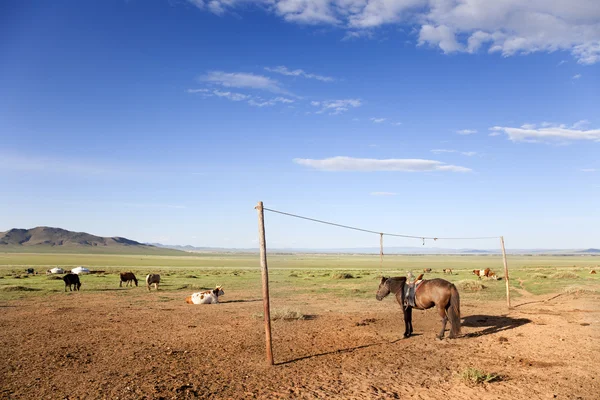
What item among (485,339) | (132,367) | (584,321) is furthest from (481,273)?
(132,367)

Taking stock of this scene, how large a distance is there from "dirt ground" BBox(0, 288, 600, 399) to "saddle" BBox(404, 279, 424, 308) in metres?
1.16

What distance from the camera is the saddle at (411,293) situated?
14.2 meters

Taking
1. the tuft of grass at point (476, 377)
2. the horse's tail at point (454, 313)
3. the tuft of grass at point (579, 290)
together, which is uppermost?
the horse's tail at point (454, 313)

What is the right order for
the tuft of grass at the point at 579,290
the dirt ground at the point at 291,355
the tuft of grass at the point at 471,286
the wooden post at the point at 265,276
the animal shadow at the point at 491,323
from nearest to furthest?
1. the dirt ground at the point at 291,355
2. the wooden post at the point at 265,276
3. the animal shadow at the point at 491,323
4. the tuft of grass at the point at 579,290
5. the tuft of grass at the point at 471,286

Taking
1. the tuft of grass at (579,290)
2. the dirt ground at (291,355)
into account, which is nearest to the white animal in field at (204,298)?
the dirt ground at (291,355)

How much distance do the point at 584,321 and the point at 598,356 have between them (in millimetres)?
6053

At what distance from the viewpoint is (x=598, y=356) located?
11.4 metres

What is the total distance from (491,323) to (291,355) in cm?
954

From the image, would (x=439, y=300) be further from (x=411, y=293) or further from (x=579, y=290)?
(x=579, y=290)

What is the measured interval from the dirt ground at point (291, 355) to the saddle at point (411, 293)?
1159 millimetres

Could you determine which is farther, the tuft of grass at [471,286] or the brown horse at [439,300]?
the tuft of grass at [471,286]

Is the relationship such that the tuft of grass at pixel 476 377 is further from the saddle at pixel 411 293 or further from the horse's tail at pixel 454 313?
the saddle at pixel 411 293

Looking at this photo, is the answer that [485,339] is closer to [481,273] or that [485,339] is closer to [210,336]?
[210,336]

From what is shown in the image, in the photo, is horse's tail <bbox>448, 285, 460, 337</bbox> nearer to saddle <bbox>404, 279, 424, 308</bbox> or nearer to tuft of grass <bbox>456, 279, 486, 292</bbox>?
saddle <bbox>404, 279, 424, 308</bbox>
